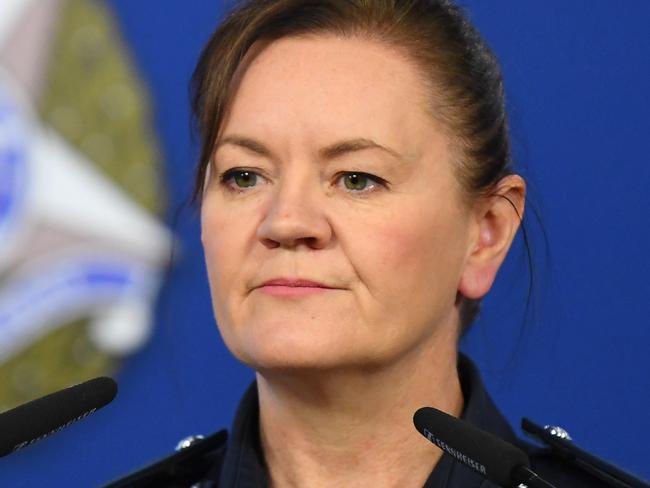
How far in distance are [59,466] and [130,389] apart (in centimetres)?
13

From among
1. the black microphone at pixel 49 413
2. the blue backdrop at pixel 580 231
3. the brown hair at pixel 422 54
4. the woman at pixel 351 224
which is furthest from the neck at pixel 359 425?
the blue backdrop at pixel 580 231

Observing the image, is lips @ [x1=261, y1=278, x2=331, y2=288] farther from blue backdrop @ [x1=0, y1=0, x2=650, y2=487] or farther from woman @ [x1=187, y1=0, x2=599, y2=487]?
blue backdrop @ [x1=0, y1=0, x2=650, y2=487]

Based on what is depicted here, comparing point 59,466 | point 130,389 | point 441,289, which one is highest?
point 441,289

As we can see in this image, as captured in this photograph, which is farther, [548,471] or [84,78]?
[84,78]

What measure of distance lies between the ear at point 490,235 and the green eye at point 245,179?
0.63 feet

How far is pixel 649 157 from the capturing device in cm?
147

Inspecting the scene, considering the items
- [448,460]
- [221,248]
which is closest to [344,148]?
[221,248]

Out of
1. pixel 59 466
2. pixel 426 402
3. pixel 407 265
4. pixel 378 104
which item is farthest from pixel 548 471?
pixel 59 466

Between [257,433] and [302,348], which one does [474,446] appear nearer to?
[302,348]

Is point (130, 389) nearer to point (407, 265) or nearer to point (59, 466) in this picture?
point (59, 466)

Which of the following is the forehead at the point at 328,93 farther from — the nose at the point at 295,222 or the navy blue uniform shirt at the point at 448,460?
the navy blue uniform shirt at the point at 448,460

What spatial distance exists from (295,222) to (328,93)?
12 cm

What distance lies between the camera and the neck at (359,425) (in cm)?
100

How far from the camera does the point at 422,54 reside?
3.42 feet
